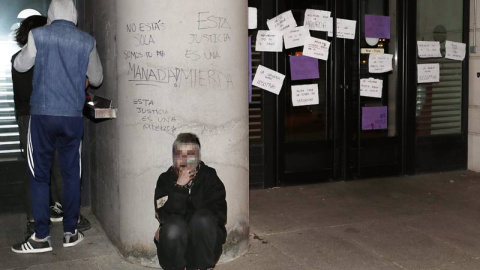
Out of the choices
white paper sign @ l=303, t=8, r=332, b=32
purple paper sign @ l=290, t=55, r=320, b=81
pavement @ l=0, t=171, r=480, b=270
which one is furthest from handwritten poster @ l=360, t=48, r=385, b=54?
pavement @ l=0, t=171, r=480, b=270

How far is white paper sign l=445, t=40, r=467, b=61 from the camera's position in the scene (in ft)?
27.0

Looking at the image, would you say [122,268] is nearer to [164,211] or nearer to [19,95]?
[164,211]

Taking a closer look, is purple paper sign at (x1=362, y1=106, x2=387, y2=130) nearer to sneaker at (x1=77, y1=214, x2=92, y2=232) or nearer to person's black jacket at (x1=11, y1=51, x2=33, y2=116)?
sneaker at (x1=77, y1=214, x2=92, y2=232)

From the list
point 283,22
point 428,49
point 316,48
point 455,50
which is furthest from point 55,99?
point 455,50

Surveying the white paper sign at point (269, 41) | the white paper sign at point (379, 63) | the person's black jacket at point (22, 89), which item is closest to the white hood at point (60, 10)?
the person's black jacket at point (22, 89)

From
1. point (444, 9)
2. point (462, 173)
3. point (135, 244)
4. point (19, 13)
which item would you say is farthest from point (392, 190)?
point (19, 13)

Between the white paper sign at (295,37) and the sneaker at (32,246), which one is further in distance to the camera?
the white paper sign at (295,37)

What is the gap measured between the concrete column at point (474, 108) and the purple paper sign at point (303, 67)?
2.47 m

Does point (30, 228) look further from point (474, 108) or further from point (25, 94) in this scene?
point (474, 108)

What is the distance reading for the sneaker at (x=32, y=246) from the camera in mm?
5008

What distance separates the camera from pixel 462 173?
834 cm

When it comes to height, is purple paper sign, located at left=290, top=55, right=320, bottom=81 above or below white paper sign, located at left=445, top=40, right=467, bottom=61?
below

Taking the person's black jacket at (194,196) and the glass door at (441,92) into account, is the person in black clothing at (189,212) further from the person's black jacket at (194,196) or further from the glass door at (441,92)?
the glass door at (441,92)

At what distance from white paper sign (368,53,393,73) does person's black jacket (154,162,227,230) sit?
168 inches
